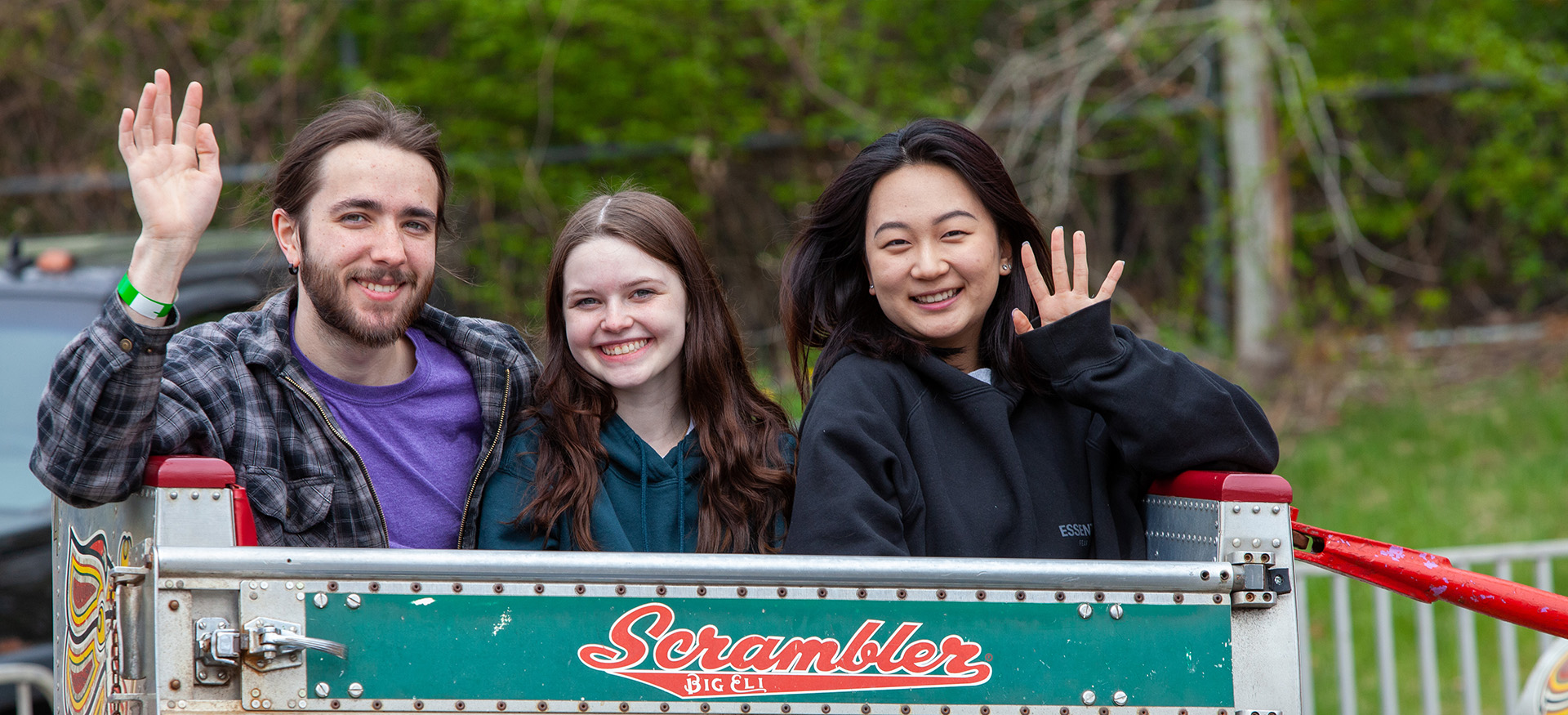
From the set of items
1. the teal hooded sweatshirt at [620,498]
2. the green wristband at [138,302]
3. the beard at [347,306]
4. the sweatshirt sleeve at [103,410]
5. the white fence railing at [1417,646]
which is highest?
the beard at [347,306]

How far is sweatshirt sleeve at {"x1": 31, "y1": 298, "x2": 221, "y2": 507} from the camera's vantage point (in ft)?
7.13

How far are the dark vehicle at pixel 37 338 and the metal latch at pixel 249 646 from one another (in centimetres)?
119

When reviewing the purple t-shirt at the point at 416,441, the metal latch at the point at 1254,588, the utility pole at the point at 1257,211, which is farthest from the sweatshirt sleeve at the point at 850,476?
the utility pole at the point at 1257,211

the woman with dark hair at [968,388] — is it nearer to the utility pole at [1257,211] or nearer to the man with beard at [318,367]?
the man with beard at [318,367]

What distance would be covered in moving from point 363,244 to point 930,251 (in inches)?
43.2

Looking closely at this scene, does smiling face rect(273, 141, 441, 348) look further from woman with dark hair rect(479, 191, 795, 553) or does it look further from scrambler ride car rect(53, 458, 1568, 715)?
scrambler ride car rect(53, 458, 1568, 715)

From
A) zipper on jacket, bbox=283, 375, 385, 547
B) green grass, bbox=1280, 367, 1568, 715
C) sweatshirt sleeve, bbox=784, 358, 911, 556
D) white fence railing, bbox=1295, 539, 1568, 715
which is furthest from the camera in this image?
green grass, bbox=1280, 367, 1568, 715

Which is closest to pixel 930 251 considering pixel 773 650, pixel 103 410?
pixel 773 650

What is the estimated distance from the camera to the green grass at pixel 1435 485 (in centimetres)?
507

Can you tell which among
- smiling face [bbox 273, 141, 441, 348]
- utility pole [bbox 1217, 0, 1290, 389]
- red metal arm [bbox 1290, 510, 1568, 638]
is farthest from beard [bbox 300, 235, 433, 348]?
utility pole [bbox 1217, 0, 1290, 389]

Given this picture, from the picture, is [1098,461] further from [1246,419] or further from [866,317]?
[866,317]

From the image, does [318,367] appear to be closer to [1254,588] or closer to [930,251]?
[930,251]

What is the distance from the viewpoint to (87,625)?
237cm

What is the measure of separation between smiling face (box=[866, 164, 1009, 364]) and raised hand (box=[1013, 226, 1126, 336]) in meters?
0.10
